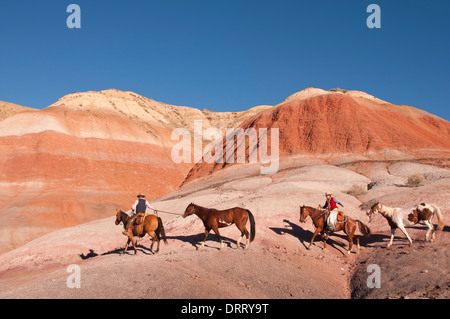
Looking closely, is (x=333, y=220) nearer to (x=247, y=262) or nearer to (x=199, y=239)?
(x=247, y=262)

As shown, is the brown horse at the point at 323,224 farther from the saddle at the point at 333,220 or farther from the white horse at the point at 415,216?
the white horse at the point at 415,216

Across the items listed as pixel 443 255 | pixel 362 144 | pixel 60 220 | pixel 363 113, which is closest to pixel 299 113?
→ pixel 363 113

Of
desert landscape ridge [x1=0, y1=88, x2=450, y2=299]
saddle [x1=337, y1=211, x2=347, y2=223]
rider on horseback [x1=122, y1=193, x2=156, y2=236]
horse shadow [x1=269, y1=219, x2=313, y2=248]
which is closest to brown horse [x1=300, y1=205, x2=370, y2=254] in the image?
saddle [x1=337, y1=211, x2=347, y2=223]

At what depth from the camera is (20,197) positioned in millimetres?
47500

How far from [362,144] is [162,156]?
3898 cm

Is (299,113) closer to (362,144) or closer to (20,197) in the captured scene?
(362,144)

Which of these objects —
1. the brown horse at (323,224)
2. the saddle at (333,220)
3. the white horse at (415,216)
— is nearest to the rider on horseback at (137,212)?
the brown horse at (323,224)

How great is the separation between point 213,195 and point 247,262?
14.7 meters

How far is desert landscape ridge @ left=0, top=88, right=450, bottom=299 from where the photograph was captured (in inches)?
390

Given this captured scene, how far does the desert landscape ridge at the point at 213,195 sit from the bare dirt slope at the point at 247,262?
69 mm

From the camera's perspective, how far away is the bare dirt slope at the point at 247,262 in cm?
887

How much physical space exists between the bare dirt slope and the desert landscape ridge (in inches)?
2.7

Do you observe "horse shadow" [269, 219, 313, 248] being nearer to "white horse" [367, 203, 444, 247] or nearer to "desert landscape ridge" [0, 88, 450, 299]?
"desert landscape ridge" [0, 88, 450, 299]

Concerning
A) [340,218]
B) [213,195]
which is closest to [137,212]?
[340,218]
